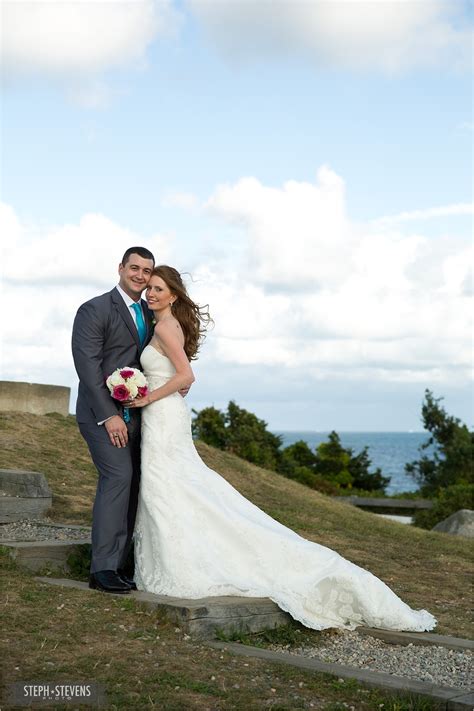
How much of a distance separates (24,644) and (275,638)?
2039 millimetres

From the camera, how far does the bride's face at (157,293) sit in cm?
754

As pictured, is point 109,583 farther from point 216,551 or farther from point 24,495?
point 24,495

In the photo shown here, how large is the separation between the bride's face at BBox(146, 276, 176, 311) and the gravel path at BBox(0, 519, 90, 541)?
2709 millimetres

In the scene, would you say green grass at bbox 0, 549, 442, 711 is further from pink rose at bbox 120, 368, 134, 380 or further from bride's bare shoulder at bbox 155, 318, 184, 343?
bride's bare shoulder at bbox 155, 318, 184, 343

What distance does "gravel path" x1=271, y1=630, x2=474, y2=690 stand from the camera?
6191mm

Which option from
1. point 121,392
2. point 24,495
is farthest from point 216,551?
point 24,495

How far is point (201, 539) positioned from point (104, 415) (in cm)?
128

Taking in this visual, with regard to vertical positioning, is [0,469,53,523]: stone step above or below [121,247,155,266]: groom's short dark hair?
below

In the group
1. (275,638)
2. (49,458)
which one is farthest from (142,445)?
(49,458)

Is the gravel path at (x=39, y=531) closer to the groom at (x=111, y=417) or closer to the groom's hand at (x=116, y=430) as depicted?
the groom at (x=111, y=417)

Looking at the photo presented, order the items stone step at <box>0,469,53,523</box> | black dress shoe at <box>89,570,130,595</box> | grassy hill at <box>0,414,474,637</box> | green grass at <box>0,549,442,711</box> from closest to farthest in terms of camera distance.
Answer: green grass at <box>0,549,442,711</box> → black dress shoe at <box>89,570,130,595</box> → stone step at <box>0,469,53,523</box> → grassy hill at <box>0,414,474,637</box>

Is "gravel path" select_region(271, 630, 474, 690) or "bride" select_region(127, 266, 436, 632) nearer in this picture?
"gravel path" select_region(271, 630, 474, 690)

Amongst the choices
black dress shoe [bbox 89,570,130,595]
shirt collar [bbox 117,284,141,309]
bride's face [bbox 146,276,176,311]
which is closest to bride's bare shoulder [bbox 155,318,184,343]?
bride's face [bbox 146,276,176,311]

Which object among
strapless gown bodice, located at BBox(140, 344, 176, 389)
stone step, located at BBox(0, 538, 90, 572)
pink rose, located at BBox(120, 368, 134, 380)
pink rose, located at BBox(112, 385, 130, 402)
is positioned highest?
strapless gown bodice, located at BBox(140, 344, 176, 389)
